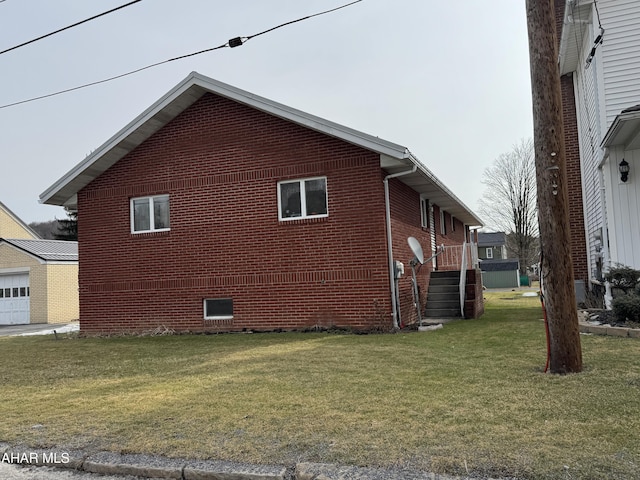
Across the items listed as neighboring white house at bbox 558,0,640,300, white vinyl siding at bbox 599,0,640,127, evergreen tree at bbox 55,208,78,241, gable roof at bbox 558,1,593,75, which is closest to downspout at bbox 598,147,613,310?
neighboring white house at bbox 558,0,640,300

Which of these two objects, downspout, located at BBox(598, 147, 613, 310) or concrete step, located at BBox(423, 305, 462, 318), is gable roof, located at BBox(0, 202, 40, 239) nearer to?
concrete step, located at BBox(423, 305, 462, 318)

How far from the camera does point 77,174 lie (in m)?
13.6

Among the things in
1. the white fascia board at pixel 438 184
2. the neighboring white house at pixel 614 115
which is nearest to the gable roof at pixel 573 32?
the neighboring white house at pixel 614 115

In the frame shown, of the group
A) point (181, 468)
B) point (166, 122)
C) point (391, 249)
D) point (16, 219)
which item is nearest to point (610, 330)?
point (391, 249)

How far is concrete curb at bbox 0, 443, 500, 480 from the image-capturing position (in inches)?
142

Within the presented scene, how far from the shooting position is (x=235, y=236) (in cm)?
1276

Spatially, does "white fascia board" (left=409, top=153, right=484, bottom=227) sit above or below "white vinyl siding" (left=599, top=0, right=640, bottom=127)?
below

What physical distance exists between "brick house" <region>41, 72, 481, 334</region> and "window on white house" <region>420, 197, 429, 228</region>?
0.91 meters

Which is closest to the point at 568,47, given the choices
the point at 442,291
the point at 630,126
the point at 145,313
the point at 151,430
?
the point at 630,126

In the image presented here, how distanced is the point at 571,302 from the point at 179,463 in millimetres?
4361

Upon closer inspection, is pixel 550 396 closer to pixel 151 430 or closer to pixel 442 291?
pixel 151 430

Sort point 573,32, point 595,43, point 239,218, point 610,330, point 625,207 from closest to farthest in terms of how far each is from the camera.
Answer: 1. point 610,330
2. point 625,207
3. point 595,43
4. point 239,218
5. point 573,32

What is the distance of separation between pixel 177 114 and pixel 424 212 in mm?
7740

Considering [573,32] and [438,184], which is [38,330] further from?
[573,32]
